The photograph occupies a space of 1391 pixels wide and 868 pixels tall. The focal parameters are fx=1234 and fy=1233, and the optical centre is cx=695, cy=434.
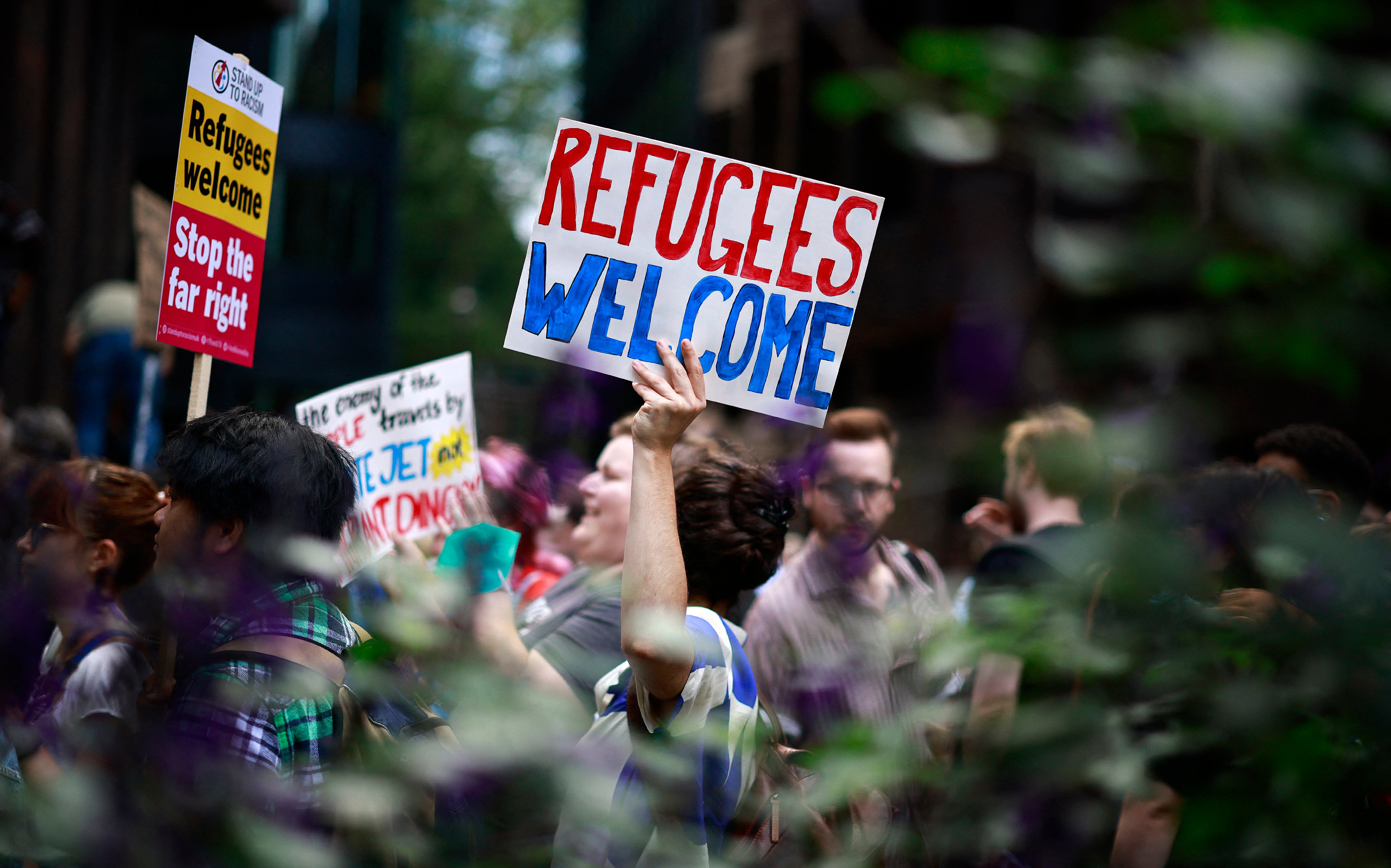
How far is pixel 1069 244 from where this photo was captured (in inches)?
28.3

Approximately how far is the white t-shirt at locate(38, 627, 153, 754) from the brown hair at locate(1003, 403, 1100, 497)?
654mm

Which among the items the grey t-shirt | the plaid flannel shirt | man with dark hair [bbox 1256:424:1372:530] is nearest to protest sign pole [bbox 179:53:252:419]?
the grey t-shirt

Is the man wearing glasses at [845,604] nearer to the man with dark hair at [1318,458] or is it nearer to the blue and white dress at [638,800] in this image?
the blue and white dress at [638,800]

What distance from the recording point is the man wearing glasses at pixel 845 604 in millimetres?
983

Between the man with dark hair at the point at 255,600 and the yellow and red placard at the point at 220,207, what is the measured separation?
3.17 feet

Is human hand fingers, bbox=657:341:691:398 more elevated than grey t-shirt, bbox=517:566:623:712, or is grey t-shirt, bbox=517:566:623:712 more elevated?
human hand fingers, bbox=657:341:691:398

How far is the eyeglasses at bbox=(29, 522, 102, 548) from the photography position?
176cm

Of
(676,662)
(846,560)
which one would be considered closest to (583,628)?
(676,662)

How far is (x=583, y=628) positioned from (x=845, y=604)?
2083 millimetres

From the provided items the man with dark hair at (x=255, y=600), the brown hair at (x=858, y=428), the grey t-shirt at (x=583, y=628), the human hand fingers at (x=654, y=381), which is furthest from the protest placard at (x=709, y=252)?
the brown hair at (x=858, y=428)

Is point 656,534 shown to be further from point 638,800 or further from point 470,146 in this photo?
point 470,146

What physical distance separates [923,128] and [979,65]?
5 cm

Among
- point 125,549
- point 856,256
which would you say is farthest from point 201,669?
point 856,256

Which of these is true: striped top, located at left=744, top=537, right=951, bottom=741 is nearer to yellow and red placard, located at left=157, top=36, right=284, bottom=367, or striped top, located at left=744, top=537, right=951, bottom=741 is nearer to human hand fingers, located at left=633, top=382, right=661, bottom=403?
human hand fingers, located at left=633, top=382, right=661, bottom=403
